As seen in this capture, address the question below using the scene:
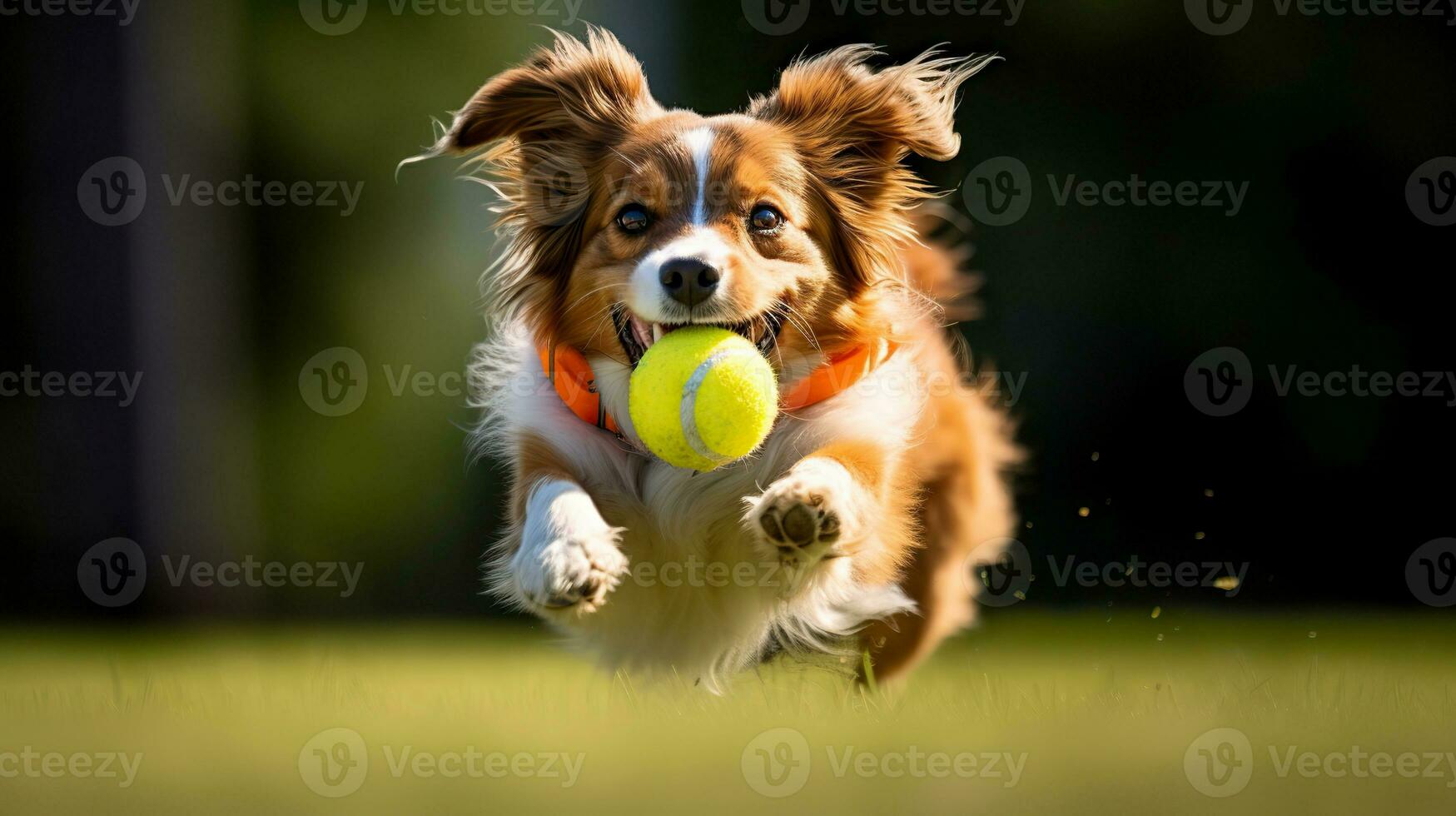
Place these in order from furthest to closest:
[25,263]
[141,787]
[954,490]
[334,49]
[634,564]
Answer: [334,49]
[25,263]
[954,490]
[634,564]
[141,787]

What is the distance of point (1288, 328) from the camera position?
7836mm

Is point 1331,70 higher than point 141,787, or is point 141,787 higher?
point 1331,70

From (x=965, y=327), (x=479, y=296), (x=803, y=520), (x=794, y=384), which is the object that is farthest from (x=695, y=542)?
(x=965, y=327)

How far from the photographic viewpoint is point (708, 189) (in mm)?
3730

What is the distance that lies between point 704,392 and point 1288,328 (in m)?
5.62

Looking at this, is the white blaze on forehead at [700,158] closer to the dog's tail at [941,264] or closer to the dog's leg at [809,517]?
the dog's leg at [809,517]

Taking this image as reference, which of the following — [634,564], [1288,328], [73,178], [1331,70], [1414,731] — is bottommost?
[1414,731]

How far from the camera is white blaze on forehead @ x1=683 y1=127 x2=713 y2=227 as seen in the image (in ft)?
12.2

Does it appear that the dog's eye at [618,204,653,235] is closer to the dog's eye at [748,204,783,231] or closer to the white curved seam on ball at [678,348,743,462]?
the dog's eye at [748,204,783,231]

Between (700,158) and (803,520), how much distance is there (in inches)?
45.7

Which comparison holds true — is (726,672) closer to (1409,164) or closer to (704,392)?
(704,392)

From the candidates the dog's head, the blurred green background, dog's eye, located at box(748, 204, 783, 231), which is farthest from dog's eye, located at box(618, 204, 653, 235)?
the blurred green background

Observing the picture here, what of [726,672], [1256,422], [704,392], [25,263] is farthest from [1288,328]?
[25,263]

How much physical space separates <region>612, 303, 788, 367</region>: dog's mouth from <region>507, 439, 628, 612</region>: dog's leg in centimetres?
43
